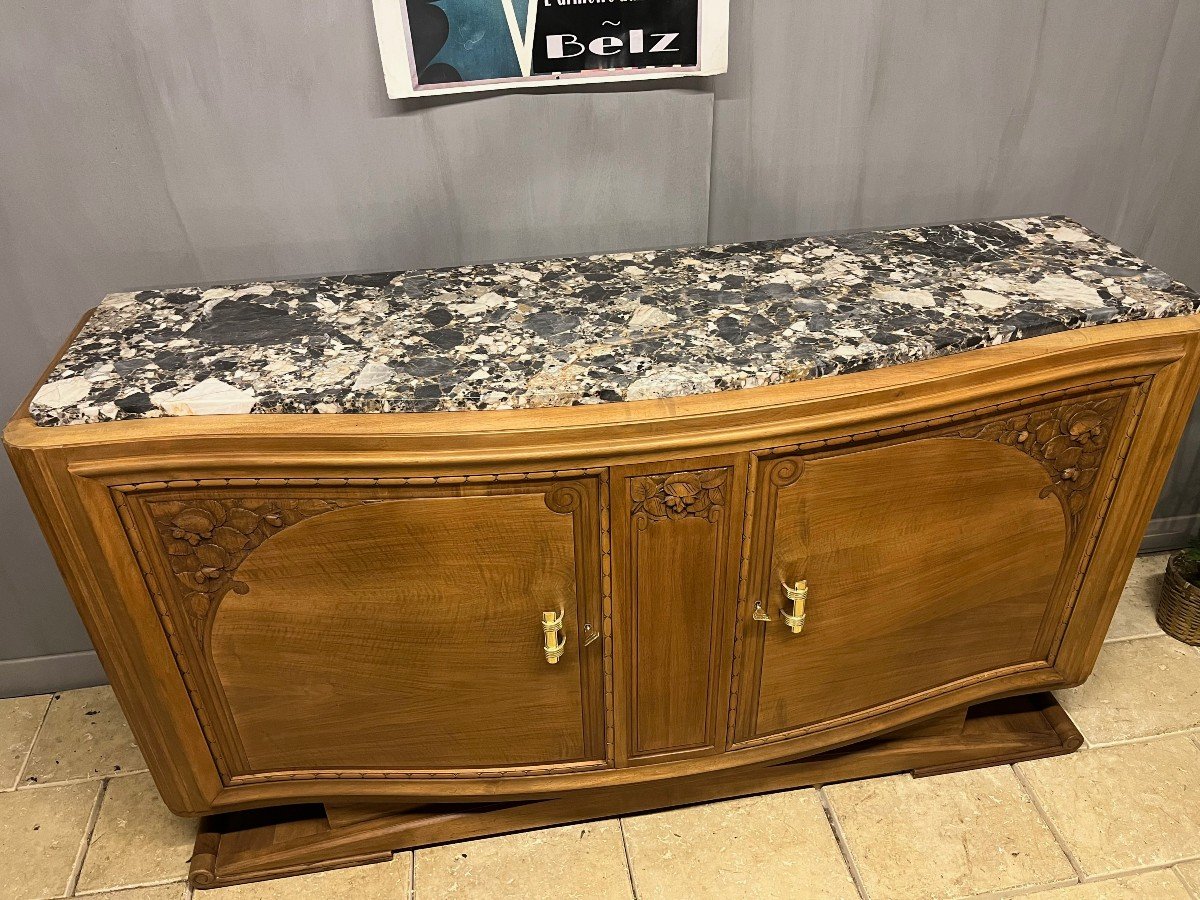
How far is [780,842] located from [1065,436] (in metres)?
0.81

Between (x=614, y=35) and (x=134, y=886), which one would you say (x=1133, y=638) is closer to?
(x=614, y=35)

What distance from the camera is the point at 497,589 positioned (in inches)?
51.7

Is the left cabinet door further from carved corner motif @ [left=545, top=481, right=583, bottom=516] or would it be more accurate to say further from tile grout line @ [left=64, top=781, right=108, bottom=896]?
tile grout line @ [left=64, top=781, right=108, bottom=896]

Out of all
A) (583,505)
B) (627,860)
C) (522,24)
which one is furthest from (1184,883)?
(522,24)

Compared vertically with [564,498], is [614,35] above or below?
above

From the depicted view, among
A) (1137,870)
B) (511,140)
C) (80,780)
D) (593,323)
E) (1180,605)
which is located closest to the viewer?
(593,323)

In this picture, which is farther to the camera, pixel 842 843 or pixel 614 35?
pixel 842 843

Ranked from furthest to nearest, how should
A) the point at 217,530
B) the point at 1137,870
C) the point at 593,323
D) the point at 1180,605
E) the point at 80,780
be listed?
the point at 1180,605
the point at 80,780
the point at 1137,870
the point at 593,323
the point at 217,530

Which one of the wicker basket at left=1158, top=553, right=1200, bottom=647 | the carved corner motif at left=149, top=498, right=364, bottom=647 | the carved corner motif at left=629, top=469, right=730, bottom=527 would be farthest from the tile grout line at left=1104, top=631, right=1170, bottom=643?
the carved corner motif at left=149, top=498, right=364, bottom=647

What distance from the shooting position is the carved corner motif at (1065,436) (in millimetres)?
1340

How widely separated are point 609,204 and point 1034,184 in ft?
2.46

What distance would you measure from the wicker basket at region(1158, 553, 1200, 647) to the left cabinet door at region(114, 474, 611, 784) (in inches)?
49.1

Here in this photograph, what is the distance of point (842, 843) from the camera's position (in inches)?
64.6

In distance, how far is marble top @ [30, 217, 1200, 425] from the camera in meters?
1.21
